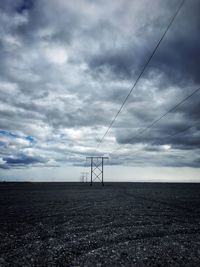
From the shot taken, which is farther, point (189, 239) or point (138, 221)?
point (138, 221)

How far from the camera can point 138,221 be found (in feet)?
47.4

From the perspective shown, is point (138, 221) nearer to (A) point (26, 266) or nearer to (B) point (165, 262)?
(B) point (165, 262)

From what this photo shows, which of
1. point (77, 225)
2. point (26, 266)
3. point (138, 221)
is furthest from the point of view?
point (138, 221)

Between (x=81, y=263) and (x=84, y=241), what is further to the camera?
(x=84, y=241)

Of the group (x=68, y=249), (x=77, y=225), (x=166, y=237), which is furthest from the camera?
(x=77, y=225)

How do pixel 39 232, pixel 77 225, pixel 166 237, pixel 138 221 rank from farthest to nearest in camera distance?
pixel 138 221, pixel 77 225, pixel 39 232, pixel 166 237

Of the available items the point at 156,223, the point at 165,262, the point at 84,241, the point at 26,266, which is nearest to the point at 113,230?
the point at 84,241

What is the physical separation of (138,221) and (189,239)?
4.92 metres

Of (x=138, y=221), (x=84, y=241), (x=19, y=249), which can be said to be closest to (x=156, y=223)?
(x=138, y=221)

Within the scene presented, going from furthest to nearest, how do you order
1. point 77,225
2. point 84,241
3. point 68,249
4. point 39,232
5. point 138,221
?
point 138,221, point 77,225, point 39,232, point 84,241, point 68,249

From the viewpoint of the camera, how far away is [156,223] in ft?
45.5

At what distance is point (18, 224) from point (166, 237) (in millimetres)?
9984

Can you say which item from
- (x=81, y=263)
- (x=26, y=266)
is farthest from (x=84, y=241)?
(x=26, y=266)

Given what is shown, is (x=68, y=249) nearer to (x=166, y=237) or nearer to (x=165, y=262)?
(x=165, y=262)
